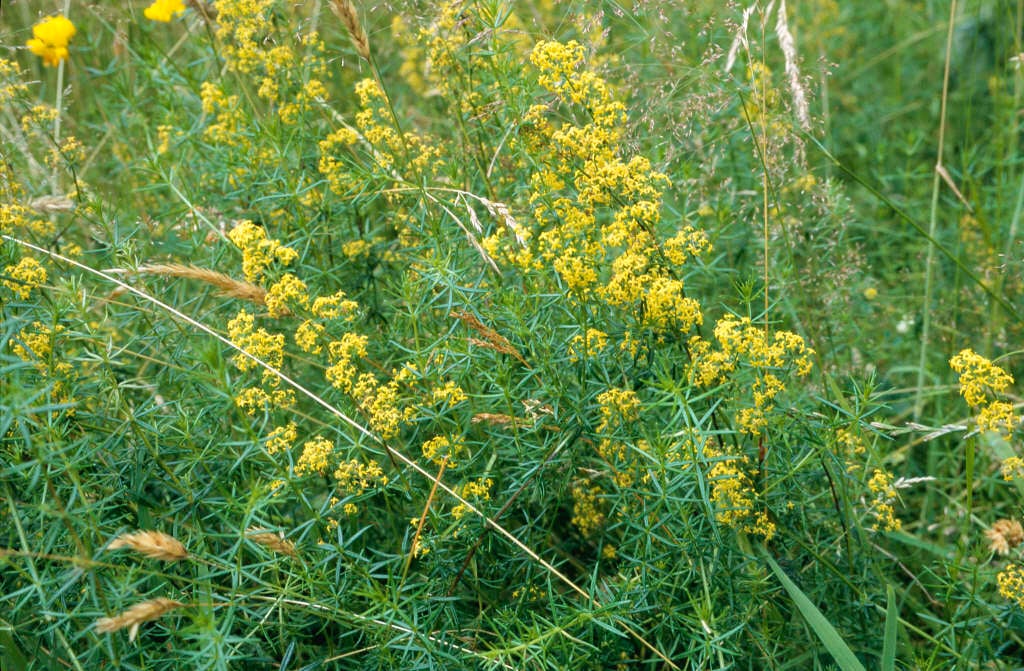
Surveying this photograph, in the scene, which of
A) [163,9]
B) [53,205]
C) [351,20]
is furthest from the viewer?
[163,9]

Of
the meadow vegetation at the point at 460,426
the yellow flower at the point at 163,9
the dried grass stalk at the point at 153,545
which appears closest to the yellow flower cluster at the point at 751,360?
the meadow vegetation at the point at 460,426

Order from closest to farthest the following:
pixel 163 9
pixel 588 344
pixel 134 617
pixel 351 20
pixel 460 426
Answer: pixel 134 617, pixel 588 344, pixel 351 20, pixel 460 426, pixel 163 9

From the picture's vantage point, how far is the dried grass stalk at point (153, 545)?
5.85 ft

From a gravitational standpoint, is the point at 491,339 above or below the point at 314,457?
above

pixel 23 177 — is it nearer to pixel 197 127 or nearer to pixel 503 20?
pixel 197 127

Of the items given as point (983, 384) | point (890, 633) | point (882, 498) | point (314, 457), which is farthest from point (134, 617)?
point (983, 384)

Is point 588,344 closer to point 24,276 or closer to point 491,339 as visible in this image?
point 491,339

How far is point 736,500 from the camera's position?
2.17m

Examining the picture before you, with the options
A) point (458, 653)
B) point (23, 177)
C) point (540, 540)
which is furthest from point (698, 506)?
point (23, 177)

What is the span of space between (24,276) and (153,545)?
98cm

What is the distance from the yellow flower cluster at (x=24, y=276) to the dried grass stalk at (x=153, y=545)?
0.85m

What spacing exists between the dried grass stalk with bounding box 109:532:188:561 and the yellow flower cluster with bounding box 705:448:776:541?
1173 millimetres

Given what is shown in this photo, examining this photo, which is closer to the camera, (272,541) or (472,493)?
(272,541)

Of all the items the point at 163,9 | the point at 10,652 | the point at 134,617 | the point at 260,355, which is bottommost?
the point at 10,652
